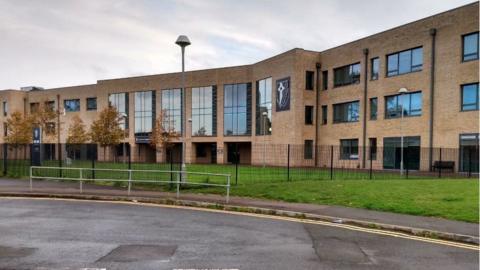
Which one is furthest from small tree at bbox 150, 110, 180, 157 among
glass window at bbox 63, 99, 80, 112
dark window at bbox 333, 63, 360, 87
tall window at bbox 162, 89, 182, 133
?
dark window at bbox 333, 63, 360, 87

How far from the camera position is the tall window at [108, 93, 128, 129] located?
62031 millimetres

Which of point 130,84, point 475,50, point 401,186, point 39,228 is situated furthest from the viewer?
point 130,84

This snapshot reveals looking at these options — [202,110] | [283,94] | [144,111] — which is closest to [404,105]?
[283,94]

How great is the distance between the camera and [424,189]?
16.7m

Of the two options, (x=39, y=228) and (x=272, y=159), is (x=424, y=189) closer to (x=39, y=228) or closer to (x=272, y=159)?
(x=39, y=228)

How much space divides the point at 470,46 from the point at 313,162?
1733cm

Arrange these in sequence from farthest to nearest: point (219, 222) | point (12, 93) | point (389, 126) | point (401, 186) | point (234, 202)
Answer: point (12, 93) < point (389, 126) < point (401, 186) < point (234, 202) < point (219, 222)

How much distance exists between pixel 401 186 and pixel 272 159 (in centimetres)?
2440

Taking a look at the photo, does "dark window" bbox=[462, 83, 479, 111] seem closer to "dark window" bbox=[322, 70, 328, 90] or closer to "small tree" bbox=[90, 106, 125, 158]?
"dark window" bbox=[322, 70, 328, 90]

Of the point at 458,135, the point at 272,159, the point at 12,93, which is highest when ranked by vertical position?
the point at 12,93

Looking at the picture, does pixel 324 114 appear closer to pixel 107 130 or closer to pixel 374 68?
pixel 374 68

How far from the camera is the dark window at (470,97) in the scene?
96.7 feet

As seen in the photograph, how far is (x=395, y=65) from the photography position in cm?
3603

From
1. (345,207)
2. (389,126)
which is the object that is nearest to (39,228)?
(345,207)
